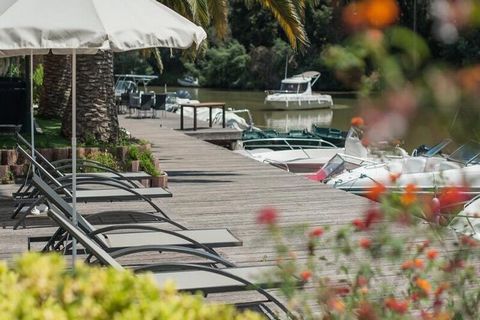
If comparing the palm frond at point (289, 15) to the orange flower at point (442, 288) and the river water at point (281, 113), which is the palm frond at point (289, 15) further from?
the orange flower at point (442, 288)

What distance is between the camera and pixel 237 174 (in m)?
13.4

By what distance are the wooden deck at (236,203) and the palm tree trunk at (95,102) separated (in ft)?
3.87

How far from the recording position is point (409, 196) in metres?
2.85

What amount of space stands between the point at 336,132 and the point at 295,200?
16429mm

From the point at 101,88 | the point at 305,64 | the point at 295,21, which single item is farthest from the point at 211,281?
the point at 305,64

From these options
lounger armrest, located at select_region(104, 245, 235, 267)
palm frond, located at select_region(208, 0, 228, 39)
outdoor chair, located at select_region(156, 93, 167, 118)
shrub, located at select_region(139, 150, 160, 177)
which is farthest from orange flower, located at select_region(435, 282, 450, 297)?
outdoor chair, located at select_region(156, 93, 167, 118)

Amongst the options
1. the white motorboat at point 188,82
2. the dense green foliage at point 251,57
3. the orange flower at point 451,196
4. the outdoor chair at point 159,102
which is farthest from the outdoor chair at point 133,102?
the white motorboat at point 188,82

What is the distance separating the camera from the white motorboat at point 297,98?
2068 inches

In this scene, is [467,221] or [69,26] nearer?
[467,221]

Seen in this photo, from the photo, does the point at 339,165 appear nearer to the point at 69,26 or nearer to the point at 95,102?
the point at 95,102

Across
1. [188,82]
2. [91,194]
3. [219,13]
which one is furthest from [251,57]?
[91,194]

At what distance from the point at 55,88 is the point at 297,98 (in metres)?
35.9

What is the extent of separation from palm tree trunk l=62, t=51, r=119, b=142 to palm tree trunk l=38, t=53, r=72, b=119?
4308 mm

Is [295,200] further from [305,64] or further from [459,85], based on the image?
[305,64]
